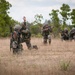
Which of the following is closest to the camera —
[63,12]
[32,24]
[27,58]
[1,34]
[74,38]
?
[27,58]

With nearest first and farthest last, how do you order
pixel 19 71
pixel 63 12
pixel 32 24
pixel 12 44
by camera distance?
pixel 19 71
pixel 12 44
pixel 63 12
pixel 32 24

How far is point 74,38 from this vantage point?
27.5m

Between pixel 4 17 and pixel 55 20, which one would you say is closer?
pixel 4 17

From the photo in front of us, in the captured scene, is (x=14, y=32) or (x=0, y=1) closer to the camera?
(x=14, y=32)

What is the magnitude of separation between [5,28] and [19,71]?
38.6m

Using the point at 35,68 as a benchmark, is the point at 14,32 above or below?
above

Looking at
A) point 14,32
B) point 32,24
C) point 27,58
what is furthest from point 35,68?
point 32,24

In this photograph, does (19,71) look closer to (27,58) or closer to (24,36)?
(27,58)

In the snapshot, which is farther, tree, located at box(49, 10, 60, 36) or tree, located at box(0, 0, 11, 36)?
tree, located at box(49, 10, 60, 36)

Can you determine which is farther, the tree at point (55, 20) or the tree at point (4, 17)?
the tree at point (55, 20)

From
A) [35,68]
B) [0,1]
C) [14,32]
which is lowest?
[35,68]

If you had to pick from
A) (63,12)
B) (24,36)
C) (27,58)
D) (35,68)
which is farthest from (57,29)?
(35,68)

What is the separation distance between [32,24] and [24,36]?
4515 cm

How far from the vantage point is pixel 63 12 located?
5356 cm
